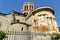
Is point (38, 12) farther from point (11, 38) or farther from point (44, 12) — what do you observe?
point (11, 38)

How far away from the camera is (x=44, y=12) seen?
2844 cm

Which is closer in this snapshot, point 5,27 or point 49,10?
point 49,10

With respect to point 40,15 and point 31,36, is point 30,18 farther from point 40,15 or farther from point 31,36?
point 31,36

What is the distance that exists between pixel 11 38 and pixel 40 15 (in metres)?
11.3

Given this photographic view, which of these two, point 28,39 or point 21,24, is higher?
point 21,24

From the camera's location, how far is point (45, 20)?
88.7ft

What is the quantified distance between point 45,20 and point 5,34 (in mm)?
12064


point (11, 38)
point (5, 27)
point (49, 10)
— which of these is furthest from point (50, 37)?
point (5, 27)

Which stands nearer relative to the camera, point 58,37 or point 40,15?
point 58,37

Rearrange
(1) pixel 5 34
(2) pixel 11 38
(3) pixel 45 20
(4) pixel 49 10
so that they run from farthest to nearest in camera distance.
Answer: (4) pixel 49 10 < (3) pixel 45 20 < (2) pixel 11 38 < (1) pixel 5 34

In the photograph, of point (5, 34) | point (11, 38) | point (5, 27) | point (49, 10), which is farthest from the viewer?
point (5, 27)

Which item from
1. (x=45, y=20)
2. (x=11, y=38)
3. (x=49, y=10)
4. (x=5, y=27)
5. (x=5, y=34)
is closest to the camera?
(x=5, y=34)

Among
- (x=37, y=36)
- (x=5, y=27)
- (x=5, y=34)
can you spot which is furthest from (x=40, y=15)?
(x=5, y=34)

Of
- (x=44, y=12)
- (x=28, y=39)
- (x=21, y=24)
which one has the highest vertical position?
(x=44, y=12)
